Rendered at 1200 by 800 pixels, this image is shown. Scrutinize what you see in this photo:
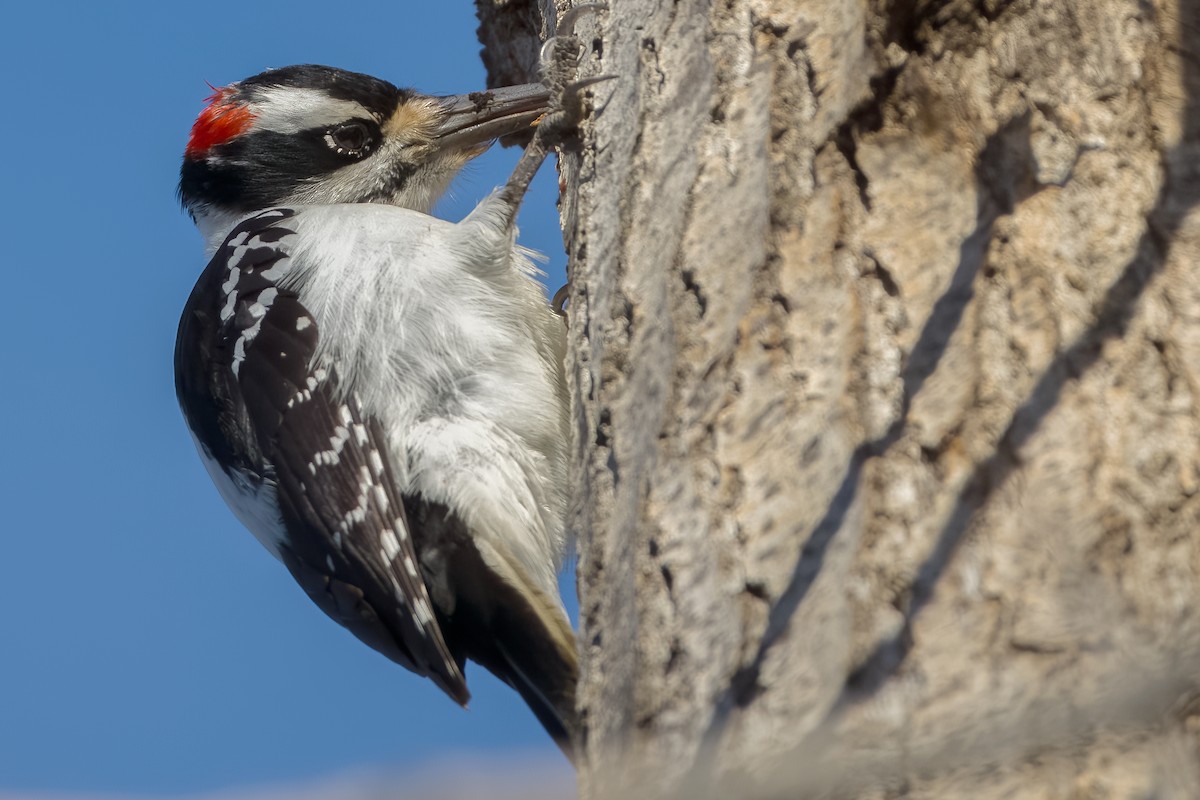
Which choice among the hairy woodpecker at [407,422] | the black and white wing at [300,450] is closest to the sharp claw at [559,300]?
the hairy woodpecker at [407,422]

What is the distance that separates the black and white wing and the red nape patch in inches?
25.6

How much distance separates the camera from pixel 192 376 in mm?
3268

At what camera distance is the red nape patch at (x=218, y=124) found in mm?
3854

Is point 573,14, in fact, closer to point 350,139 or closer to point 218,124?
point 350,139

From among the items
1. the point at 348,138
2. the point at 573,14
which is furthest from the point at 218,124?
the point at 573,14

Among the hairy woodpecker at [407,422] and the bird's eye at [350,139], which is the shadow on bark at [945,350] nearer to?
the hairy woodpecker at [407,422]

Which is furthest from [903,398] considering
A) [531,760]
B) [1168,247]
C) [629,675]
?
[531,760]

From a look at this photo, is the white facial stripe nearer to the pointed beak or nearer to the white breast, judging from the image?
the pointed beak

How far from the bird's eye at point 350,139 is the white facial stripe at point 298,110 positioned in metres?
0.02

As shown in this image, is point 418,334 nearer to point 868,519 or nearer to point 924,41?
point 924,41

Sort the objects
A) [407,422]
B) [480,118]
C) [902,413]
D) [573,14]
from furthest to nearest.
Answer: [480,118], [407,422], [573,14], [902,413]

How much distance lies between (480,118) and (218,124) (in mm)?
839

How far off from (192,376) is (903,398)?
2206mm

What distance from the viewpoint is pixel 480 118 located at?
3732 millimetres
